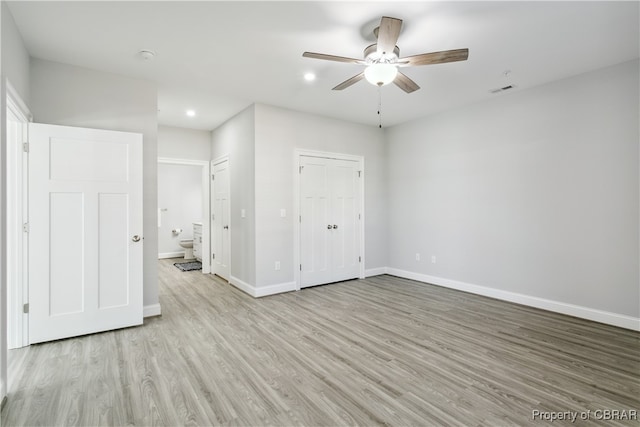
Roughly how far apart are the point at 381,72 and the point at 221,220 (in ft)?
13.1

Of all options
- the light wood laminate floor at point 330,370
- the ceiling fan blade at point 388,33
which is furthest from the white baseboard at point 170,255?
the ceiling fan blade at point 388,33

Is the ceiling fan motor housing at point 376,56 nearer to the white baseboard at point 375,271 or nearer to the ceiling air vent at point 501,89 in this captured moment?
the ceiling air vent at point 501,89

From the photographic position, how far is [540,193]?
3920 millimetres

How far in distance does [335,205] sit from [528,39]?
10.8ft

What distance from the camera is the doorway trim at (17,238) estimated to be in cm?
282

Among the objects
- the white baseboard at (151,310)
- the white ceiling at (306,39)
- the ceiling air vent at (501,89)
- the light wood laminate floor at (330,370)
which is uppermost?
the ceiling air vent at (501,89)

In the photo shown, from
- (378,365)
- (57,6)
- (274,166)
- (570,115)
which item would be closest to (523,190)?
(570,115)

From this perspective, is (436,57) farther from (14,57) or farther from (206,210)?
(206,210)

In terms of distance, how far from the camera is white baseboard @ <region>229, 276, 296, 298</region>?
449 cm

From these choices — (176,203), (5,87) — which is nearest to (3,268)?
(5,87)

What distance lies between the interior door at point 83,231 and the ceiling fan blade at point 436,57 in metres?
2.78

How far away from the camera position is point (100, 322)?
3.19 metres

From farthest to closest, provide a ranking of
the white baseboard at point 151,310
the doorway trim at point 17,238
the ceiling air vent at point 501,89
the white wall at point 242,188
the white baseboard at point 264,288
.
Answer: the white wall at point 242,188 < the white baseboard at point 264,288 < the ceiling air vent at point 501,89 < the white baseboard at point 151,310 < the doorway trim at point 17,238

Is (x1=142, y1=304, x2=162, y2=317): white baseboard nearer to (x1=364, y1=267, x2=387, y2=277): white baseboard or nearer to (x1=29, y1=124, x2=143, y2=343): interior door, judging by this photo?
(x1=29, y1=124, x2=143, y2=343): interior door
